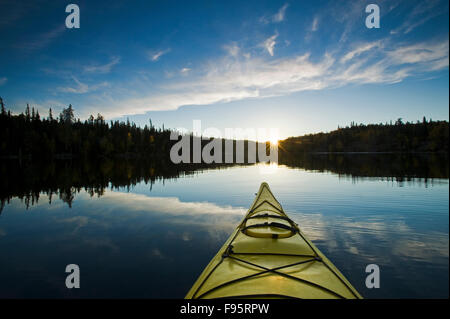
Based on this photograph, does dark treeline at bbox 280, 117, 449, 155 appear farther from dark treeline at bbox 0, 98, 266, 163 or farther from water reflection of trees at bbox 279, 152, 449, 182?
dark treeline at bbox 0, 98, 266, 163

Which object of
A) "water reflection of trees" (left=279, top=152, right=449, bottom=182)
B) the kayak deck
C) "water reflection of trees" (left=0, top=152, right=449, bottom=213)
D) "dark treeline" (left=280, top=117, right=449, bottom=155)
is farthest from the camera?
"dark treeline" (left=280, top=117, right=449, bottom=155)

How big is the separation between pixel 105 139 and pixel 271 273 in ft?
335

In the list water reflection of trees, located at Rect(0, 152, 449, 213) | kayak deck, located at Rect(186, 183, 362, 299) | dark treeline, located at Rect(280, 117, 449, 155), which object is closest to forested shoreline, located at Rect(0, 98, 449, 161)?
dark treeline, located at Rect(280, 117, 449, 155)

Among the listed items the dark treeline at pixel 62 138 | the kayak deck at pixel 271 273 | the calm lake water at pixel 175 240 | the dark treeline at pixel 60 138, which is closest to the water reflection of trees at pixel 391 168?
the calm lake water at pixel 175 240

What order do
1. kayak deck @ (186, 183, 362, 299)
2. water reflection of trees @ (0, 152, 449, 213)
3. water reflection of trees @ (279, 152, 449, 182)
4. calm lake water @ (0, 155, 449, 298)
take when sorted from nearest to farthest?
kayak deck @ (186, 183, 362, 299) < calm lake water @ (0, 155, 449, 298) < water reflection of trees @ (0, 152, 449, 213) < water reflection of trees @ (279, 152, 449, 182)

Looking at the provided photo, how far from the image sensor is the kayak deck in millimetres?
4324

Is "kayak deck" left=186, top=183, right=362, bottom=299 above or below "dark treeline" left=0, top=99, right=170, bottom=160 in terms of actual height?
below

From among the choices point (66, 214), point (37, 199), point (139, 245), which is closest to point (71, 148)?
point (37, 199)

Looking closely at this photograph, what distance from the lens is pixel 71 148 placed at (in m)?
94.4

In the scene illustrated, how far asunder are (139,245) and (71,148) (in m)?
104

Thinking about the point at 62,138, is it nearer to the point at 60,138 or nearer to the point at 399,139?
the point at 60,138

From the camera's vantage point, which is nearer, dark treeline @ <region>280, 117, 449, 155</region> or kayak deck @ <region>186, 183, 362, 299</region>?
kayak deck @ <region>186, 183, 362, 299</region>

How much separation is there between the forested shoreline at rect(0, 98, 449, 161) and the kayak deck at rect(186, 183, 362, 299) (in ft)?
332
